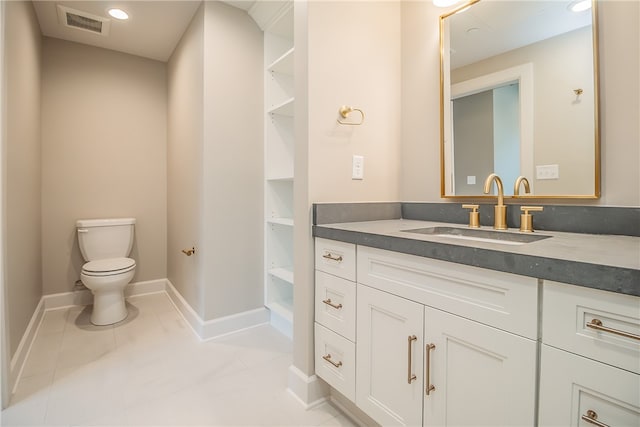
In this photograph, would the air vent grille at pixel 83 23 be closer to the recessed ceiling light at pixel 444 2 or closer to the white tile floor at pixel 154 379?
the white tile floor at pixel 154 379

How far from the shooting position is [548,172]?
1.22 m

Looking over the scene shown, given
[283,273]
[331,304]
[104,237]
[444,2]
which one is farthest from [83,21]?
[331,304]

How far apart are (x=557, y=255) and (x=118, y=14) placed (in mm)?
3002

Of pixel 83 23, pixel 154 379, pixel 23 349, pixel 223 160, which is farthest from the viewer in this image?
pixel 83 23

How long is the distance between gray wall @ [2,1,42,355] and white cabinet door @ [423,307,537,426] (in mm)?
1941

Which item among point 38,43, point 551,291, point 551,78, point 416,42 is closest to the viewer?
point 551,291

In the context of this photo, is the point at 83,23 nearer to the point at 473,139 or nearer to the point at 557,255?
the point at 473,139

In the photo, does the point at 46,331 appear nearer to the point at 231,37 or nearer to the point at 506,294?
the point at 231,37

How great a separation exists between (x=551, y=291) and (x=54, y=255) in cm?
350

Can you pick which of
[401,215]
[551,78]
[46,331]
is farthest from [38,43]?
[551,78]

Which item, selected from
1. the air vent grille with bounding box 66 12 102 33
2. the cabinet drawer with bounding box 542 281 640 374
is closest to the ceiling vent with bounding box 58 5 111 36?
the air vent grille with bounding box 66 12 102 33

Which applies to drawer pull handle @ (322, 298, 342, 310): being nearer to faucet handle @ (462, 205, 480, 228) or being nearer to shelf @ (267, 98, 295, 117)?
faucet handle @ (462, 205, 480, 228)

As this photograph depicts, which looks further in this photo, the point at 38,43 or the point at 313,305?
the point at 38,43

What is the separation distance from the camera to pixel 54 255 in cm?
270
